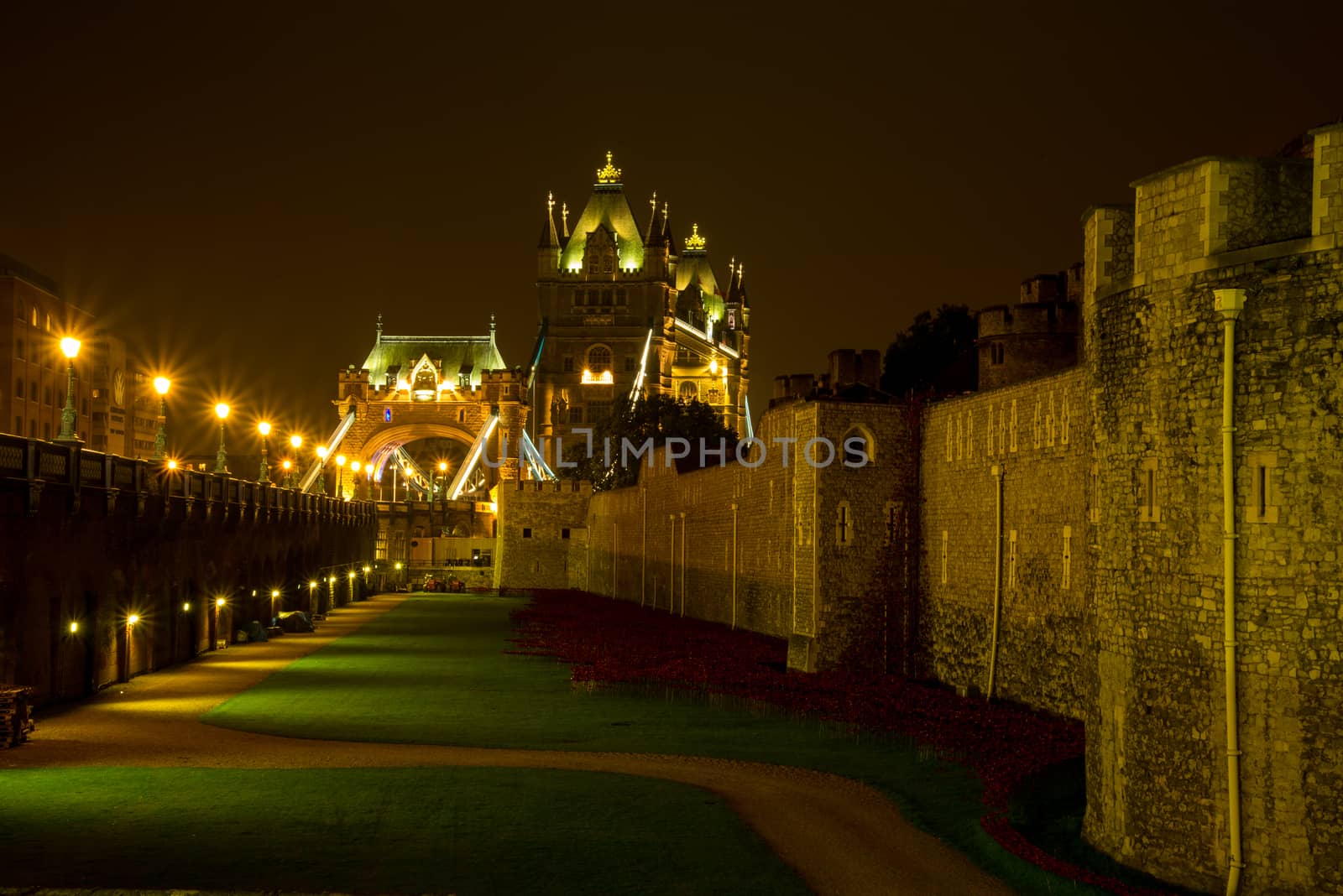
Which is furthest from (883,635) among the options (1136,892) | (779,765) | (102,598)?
(1136,892)

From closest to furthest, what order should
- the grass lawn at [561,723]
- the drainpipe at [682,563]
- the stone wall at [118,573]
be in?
1. the grass lawn at [561,723]
2. the stone wall at [118,573]
3. the drainpipe at [682,563]

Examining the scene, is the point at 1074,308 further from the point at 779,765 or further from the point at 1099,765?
the point at 1099,765

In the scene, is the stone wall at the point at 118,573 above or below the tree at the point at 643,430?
below

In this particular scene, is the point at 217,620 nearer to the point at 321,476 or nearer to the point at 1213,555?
the point at 1213,555

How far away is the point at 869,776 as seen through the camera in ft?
52.5

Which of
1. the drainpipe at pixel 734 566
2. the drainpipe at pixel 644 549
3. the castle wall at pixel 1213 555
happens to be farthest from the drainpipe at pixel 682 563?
the castle wall at pixel 1213 555

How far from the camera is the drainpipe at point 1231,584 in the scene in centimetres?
1050

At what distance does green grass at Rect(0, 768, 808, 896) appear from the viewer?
37.2ft

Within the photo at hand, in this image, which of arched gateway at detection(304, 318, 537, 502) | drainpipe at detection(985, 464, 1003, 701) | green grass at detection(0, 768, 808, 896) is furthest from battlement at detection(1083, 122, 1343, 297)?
arched gateway at detection(304, 318, 537, 502)

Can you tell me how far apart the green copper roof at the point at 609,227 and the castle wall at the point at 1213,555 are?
→ 124m

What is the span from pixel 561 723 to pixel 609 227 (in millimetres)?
117260

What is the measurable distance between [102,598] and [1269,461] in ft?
61.2

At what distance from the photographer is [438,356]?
13788 centimetres

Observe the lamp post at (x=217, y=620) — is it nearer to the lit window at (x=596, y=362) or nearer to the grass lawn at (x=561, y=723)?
the grass lawn at (x=561, y=723)
